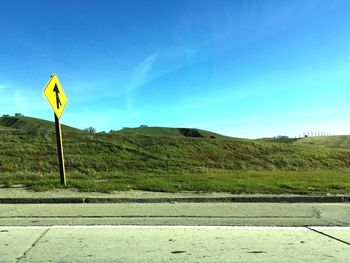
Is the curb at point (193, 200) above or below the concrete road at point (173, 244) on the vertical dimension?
above

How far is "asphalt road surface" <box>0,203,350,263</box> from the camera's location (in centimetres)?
610

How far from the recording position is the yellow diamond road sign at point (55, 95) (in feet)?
44.3

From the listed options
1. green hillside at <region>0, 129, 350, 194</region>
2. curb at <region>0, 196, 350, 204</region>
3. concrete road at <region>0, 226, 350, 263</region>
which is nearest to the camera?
concrete road at <region>0, 226, 350, 263</region>

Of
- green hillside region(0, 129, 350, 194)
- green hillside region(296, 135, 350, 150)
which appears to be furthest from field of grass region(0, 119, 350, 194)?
green hillside region(296, 135, 350, 150)

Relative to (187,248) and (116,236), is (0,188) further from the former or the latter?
(187,248)

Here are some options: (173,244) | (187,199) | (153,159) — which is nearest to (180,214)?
(187,199)

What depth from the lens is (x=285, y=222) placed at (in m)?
8.28

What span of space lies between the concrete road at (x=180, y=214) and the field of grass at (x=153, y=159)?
3133 mm

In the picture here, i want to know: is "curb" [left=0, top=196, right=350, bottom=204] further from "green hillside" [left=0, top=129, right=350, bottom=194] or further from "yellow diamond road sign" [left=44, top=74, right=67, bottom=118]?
"yellow diamond road sign" [left=44, top=74, right=67, bottom=118]

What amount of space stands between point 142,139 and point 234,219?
22449 mm

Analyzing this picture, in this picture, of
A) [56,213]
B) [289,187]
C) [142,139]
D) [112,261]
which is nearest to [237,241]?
[112,261]

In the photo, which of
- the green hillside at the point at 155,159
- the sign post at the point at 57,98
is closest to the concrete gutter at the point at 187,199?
the green hillside at the point at 155,159

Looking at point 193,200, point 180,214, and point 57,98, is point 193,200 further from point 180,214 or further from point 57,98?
point 57,98

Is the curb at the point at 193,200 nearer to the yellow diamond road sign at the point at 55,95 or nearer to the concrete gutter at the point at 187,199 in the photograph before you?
the concrete gutter at the point at 187,199
